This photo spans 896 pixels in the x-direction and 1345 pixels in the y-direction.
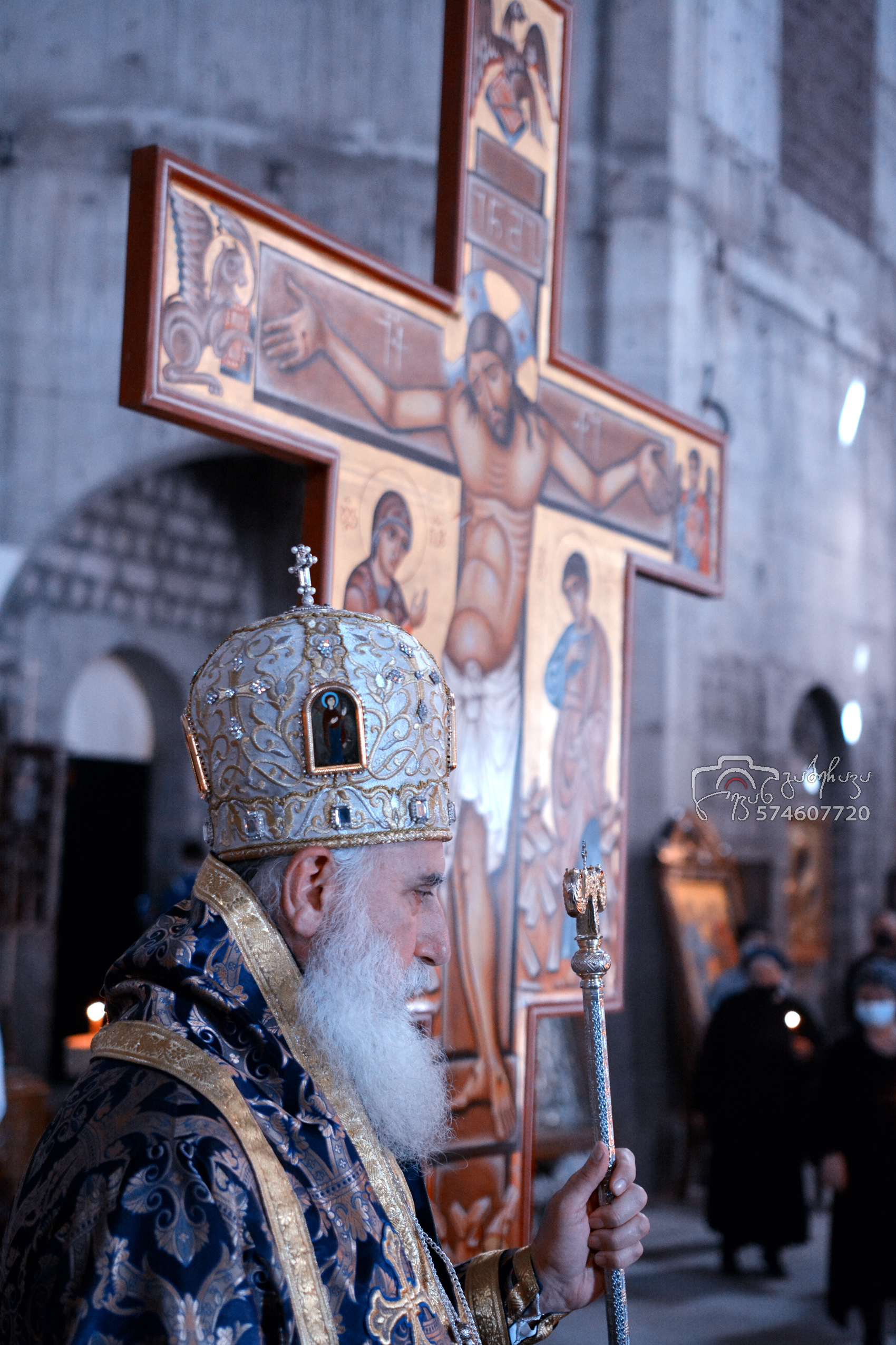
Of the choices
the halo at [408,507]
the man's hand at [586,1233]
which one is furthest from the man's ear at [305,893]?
the halo at [408,507]

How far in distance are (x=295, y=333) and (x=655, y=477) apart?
138cm

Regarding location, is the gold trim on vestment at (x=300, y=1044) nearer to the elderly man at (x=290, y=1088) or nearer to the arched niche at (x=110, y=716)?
the elderly man at (x=290, y=1088)

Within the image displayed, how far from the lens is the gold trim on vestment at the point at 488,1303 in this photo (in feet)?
6.23

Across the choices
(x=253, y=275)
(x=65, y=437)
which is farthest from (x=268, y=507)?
(x=253, y=275)

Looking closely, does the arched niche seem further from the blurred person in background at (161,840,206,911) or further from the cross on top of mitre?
the cross on top of mitre

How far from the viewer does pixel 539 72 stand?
Result: 3277mm

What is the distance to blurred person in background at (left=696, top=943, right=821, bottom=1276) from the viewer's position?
6.54 m

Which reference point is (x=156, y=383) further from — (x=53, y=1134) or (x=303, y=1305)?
(x=303, y=1305)

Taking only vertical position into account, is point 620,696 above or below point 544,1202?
above

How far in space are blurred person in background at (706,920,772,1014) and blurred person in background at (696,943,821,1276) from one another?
20cm

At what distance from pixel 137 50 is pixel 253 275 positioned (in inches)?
228

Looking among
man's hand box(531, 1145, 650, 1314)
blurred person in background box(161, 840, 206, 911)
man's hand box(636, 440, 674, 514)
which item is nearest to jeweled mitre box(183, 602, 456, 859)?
man's hand box(531, 1145, 650, 1314)

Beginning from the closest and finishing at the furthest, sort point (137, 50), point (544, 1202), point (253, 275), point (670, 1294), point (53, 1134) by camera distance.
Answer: point (53, 1134), point (253, 275), point (670, 1294), point (544, 1202), point (137, 50)

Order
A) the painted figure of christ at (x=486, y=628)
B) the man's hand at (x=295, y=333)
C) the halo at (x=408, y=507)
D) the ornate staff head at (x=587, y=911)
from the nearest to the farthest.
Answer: the ornate staff head at (x=587, y=911), the man's hand at (x=295, y=333), the halo at (x=408, y=507), the painted figure of christ at (x=486, y=628)
